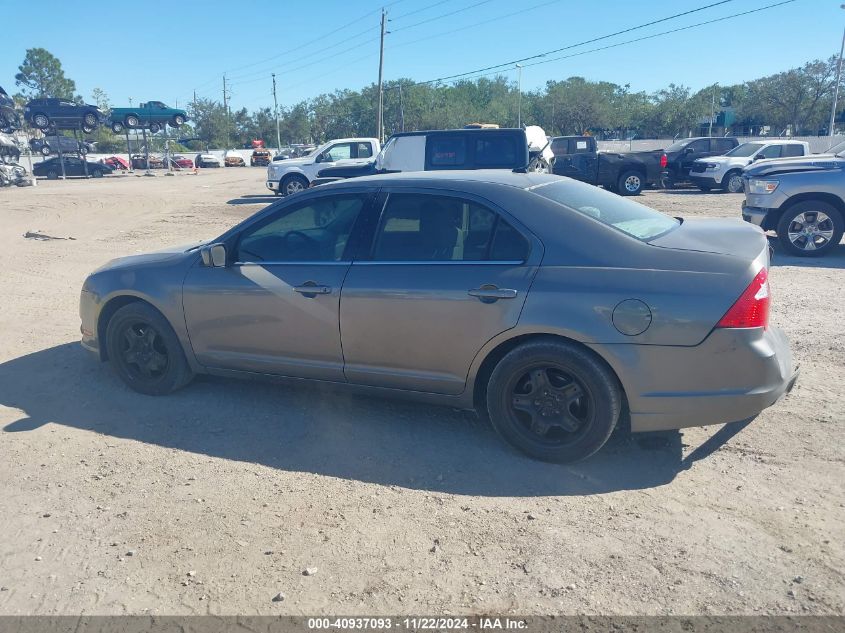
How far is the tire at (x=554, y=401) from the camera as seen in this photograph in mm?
3664

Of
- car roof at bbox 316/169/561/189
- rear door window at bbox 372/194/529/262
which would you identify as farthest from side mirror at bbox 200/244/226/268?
rear door window at bbox 372/194/529/262

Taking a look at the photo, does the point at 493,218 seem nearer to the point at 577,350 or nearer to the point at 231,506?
the point at 577,350

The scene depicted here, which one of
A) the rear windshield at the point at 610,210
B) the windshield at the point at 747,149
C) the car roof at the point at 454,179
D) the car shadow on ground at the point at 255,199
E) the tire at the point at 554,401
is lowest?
the car shadow on ground at the point at 255,199

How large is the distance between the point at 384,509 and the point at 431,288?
1280mm

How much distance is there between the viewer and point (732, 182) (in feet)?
73.7

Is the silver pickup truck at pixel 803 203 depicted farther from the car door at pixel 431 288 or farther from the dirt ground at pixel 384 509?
the car door at pixel 431 288

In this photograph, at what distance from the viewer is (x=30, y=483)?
387 centimetres

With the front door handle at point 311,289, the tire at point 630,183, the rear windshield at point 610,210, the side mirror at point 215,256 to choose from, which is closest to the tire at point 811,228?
the rear windshield at point 610,210

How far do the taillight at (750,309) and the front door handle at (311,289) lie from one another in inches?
89.5

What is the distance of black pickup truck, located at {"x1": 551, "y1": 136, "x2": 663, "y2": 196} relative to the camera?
21.4 metres

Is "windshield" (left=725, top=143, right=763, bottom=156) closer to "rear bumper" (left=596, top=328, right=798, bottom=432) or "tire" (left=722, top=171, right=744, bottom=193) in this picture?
"tire" (left=722, top=171, right=744, bottom=193)

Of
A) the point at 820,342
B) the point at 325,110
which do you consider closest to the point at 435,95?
the point at 325,110

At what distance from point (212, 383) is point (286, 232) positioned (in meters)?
1.47

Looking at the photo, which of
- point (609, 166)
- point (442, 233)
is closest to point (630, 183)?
point (609, 166)
